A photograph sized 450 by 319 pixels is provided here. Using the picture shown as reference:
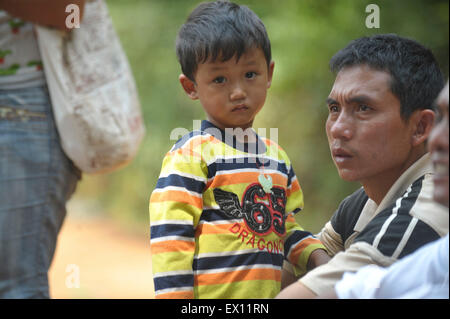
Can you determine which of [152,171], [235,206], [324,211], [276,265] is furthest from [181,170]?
[152,171]

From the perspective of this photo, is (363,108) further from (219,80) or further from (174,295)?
(174,295)

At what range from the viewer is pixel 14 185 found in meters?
2.34

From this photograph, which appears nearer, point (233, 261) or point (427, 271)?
point (427, 271)

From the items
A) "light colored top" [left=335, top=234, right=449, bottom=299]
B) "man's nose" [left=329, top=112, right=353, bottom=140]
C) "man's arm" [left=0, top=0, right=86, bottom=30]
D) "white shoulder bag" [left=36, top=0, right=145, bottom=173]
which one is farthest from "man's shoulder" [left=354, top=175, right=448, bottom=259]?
"man's arm" [left=0, top=0, right=86, bottom=30]

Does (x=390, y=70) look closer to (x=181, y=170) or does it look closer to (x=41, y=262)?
(x=181, y=170)

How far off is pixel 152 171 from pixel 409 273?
6758mm

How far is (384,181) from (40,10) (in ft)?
5.04

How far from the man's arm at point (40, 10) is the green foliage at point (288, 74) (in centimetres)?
254

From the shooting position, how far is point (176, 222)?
69.7 inches

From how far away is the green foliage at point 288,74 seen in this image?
4801 millimetres

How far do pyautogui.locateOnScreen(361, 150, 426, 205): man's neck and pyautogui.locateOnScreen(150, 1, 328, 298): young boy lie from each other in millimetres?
275

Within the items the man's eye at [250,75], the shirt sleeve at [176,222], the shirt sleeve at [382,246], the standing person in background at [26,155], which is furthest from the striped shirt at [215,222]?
the standing person in background at [26,155]

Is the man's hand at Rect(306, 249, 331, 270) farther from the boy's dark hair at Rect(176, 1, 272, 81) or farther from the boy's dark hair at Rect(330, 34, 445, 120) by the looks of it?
the boy's dark hair at Rect(176, 1, 272, 81)

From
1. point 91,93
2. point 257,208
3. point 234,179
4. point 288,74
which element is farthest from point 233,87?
point 288,74
